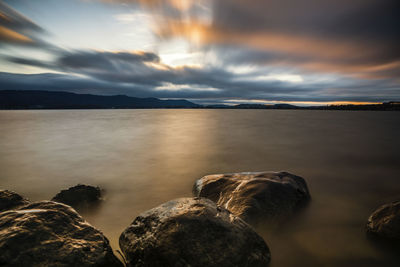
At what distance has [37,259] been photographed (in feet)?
7.29

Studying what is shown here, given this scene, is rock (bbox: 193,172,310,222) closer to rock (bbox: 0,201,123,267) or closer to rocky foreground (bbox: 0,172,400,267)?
rocky foreground (bbox: 0,172,400,267)

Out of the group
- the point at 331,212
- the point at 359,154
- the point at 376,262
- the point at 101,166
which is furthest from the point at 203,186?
the point at 359,154

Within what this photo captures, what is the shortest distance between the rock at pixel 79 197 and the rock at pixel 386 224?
629 cm

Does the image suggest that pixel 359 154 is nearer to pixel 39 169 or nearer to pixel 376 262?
pixel 376 262

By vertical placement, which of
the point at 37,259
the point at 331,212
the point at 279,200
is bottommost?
the point at 331,212

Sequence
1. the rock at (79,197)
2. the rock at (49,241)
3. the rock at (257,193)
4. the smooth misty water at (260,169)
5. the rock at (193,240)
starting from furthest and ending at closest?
1. the rock at (79,197)
2. the rock at (257,193)
3. the smooth misty water at (260,169)
4. the rock at (193,240)
5. the rock at (49,241)

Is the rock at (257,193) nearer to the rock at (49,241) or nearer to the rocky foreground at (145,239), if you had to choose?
the rocky foreground at (145,239)

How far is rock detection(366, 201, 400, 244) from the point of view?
11.7 feet

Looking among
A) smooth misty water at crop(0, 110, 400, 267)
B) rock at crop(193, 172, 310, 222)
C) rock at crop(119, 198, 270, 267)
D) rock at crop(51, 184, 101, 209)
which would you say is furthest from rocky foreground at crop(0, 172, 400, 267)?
rock at crop(51, 184, 101, 209)

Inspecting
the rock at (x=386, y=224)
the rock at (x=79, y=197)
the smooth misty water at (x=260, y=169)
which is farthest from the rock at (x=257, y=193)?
the rock at (x=79, y=197)

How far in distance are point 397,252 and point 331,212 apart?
5.10 ft

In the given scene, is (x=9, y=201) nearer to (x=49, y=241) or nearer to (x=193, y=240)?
(x=49, y=241)

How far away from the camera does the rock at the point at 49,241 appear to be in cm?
221

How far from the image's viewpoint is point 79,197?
17.1 feet
